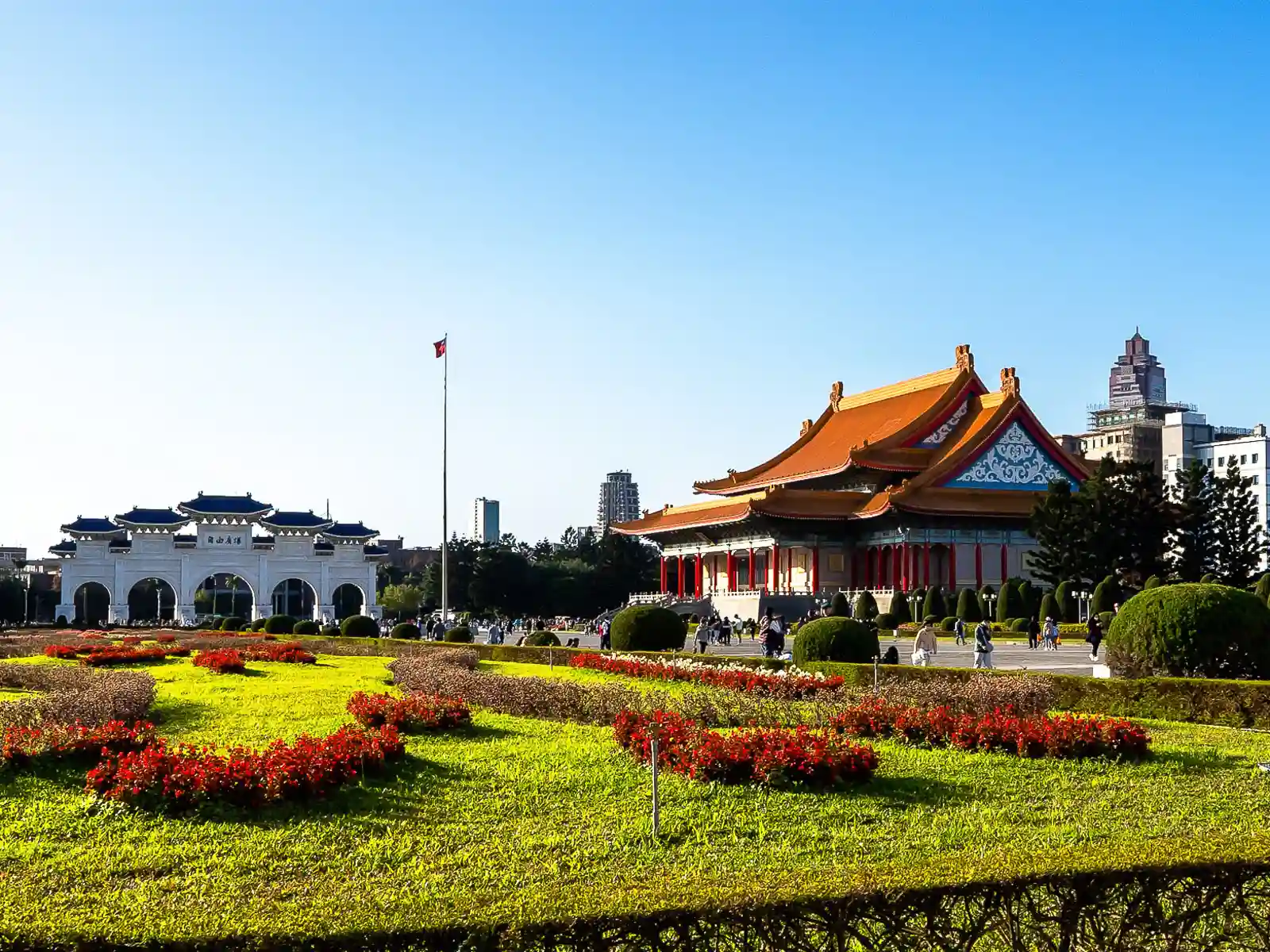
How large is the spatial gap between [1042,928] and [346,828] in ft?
14.7

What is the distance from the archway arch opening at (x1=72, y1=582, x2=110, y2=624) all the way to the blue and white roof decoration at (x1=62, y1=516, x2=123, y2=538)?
7.42 feet

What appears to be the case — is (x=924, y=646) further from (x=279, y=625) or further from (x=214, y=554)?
(x=214, y=554)

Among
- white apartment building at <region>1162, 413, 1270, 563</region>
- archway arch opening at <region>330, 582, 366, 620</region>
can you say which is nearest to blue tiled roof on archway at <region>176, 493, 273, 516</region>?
archway arch opening at <region>330, 582, 366, 620</region>

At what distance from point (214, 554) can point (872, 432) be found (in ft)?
99.4

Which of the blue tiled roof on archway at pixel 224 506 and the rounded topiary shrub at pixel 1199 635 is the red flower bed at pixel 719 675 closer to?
the rounded topiary shrub at pixel 1199 635

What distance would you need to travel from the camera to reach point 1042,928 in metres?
5.21

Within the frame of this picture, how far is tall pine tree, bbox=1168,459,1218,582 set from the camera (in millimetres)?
39156

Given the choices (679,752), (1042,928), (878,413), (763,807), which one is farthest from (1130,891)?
(878,413)

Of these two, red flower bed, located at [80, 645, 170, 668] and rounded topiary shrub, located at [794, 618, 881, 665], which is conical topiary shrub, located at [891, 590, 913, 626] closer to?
rounded topiary shrub, located at [794, 618, 881, 665]

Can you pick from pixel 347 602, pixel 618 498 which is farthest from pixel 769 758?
pixel 618 498

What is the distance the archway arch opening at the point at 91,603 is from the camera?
64.3m

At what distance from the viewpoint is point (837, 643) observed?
1980 centimetres

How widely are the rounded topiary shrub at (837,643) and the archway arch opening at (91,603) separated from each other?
49034mm

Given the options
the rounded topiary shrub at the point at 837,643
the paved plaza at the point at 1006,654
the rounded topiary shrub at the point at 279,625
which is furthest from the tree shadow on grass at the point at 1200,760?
the rounded topiary shrub at the point at 279,625
